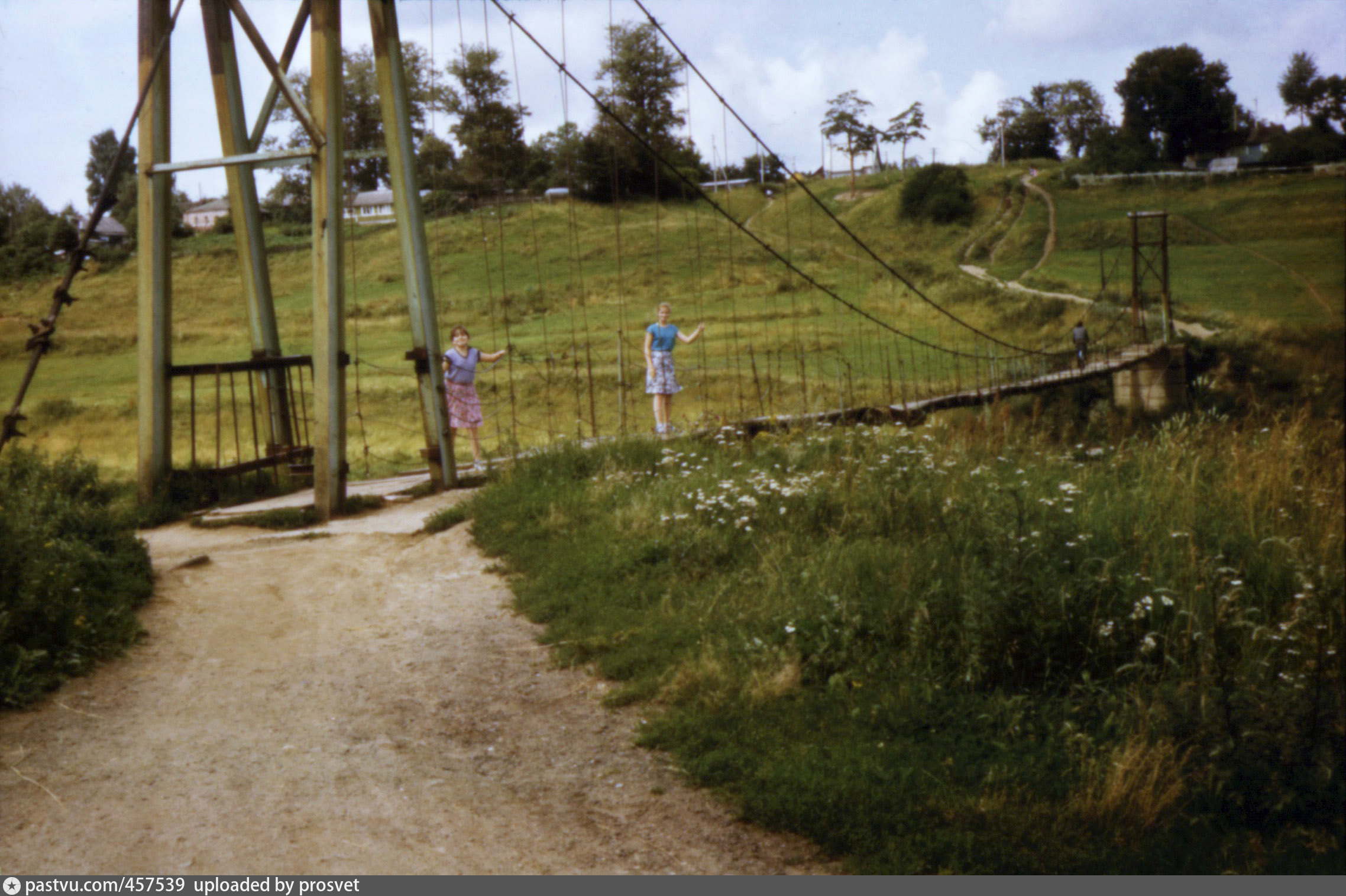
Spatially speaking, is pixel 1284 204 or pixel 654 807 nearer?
pixel 654 807

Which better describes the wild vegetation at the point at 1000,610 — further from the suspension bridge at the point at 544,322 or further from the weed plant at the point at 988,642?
the suspension bridge at the point at 544,322

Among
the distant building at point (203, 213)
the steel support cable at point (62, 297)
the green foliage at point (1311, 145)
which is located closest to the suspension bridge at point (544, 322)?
the steel support cable at point (62, 297)

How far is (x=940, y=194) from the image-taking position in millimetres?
25859

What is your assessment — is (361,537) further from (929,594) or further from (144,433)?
(929,594)

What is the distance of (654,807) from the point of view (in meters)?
3.72

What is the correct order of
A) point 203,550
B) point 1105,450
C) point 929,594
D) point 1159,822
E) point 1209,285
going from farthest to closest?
point 1209,285, point 1105,450, point 203,550, point 929,594, point 1159,822

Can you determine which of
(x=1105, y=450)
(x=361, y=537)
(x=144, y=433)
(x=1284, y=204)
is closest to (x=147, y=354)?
(x=144, y=433)

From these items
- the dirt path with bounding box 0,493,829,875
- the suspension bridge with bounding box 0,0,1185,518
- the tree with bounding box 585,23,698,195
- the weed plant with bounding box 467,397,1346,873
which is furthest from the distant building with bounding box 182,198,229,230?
the dirt path with bounding box 0,493,829,875

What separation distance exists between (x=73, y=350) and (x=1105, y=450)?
2265cm

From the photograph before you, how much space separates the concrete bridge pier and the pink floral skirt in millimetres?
12662

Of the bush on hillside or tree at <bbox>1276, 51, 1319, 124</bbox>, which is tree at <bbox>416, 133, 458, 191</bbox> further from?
tree at <bbox>1276, 51, 1319, 124</bbox>

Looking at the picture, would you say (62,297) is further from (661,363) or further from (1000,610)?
(1000,610)

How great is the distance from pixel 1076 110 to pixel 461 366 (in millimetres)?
6856

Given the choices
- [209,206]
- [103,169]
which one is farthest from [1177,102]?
[209,206]
